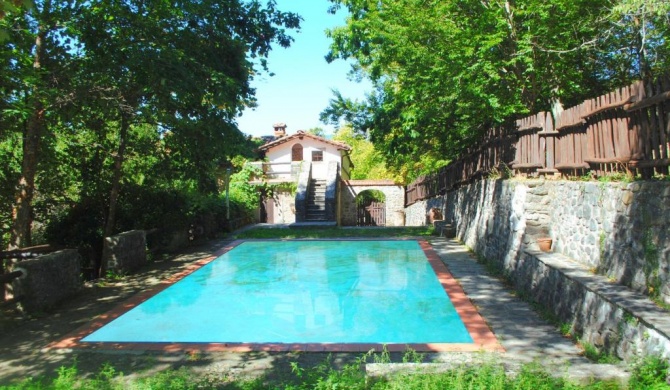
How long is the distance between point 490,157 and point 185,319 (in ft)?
26.7

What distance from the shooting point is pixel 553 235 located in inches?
314

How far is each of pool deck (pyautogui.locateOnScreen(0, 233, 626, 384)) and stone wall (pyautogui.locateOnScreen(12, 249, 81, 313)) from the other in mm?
226

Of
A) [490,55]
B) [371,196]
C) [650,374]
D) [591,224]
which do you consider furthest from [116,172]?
[371,196]

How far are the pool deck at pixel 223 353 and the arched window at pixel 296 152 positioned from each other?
80.3ft

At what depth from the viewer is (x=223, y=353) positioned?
220 inches

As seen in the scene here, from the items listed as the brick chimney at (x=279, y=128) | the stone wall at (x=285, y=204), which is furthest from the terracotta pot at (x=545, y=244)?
the brick chimney at (x=279, y=128)

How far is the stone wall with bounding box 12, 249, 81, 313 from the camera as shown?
7.02 meters

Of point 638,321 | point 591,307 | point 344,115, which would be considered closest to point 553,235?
point 591,307

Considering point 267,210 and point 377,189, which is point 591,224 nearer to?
point 377,189

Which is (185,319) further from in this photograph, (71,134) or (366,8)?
(366,8)

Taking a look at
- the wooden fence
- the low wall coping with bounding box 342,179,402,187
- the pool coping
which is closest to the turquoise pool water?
the pool coping

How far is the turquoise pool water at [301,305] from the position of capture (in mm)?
6508

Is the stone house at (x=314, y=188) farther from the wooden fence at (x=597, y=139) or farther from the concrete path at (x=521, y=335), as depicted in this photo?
the concrete path at (x=521, y=335)

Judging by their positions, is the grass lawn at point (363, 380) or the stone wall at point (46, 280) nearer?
the grass lawn at point (363, 380)
